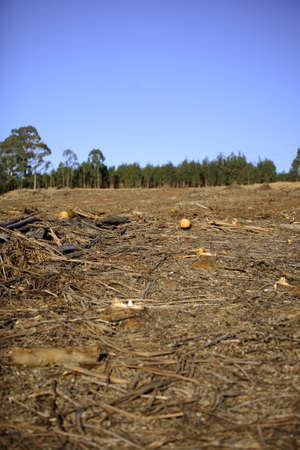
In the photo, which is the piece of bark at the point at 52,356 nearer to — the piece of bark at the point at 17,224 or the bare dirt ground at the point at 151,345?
the bare dirt ground at the point at 151,345

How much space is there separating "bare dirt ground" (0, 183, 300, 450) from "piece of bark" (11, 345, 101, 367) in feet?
0.08

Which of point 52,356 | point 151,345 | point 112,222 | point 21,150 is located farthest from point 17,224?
point 21,150

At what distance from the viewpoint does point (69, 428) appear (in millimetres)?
1576

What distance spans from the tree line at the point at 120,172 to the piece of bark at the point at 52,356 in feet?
112

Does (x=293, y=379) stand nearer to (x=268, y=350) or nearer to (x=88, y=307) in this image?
(x=268, y=350)

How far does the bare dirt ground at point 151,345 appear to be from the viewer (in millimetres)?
1554

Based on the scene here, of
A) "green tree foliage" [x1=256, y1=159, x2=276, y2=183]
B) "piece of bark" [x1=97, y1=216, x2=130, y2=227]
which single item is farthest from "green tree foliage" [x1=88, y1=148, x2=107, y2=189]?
"piece of bark" [x1=97, y1=216, x2=130, y2=227]

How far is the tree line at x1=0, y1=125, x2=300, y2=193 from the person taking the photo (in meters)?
36.3

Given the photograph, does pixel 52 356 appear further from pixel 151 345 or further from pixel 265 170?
pixel 265 170

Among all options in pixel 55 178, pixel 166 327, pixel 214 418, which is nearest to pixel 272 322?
pixel 166 327

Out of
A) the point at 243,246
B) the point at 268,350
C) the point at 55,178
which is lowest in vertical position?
the point at 268,350

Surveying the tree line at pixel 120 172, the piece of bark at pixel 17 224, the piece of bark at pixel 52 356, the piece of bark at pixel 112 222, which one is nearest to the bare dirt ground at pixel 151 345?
the piece of bark at pixel 52 356

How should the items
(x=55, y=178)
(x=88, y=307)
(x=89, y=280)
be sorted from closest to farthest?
(x=88, y=307), (x=89, y=280), (x=55, y=178)

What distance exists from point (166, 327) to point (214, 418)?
0.96 metres
